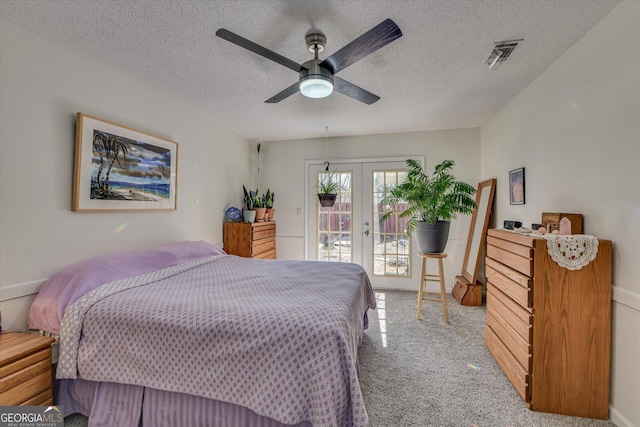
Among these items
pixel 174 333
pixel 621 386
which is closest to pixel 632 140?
pixel 621 386

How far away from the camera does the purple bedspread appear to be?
48.6 inches

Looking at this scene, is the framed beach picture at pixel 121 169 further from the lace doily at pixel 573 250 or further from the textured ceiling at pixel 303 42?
the lace doily at pixel 573 250

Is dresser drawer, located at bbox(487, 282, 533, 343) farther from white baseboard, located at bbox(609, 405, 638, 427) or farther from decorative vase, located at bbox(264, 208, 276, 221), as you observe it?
decorative vase, located at bbox(264, 208, 276, 221)

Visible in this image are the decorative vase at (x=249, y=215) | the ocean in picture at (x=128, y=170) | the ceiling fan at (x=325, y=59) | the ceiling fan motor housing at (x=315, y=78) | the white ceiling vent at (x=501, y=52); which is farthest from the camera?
the decorative vase at (x=249, y=215)

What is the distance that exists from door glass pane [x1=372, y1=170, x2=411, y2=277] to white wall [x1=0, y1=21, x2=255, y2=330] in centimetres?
295

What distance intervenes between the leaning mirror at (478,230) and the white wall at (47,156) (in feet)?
12.4

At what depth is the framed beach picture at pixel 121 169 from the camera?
80.9 inches

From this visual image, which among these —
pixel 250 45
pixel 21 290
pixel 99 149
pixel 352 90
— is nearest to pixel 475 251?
pixel 352 90

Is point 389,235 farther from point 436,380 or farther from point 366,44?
point 366,44

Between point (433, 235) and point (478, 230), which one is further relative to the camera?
point (478, 230)

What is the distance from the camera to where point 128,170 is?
241cm

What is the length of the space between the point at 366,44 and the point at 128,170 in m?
2.20

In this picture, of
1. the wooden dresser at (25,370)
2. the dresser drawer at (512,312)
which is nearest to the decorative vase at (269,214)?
the wooden dresser at (25,370)

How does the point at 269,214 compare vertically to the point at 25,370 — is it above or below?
above
